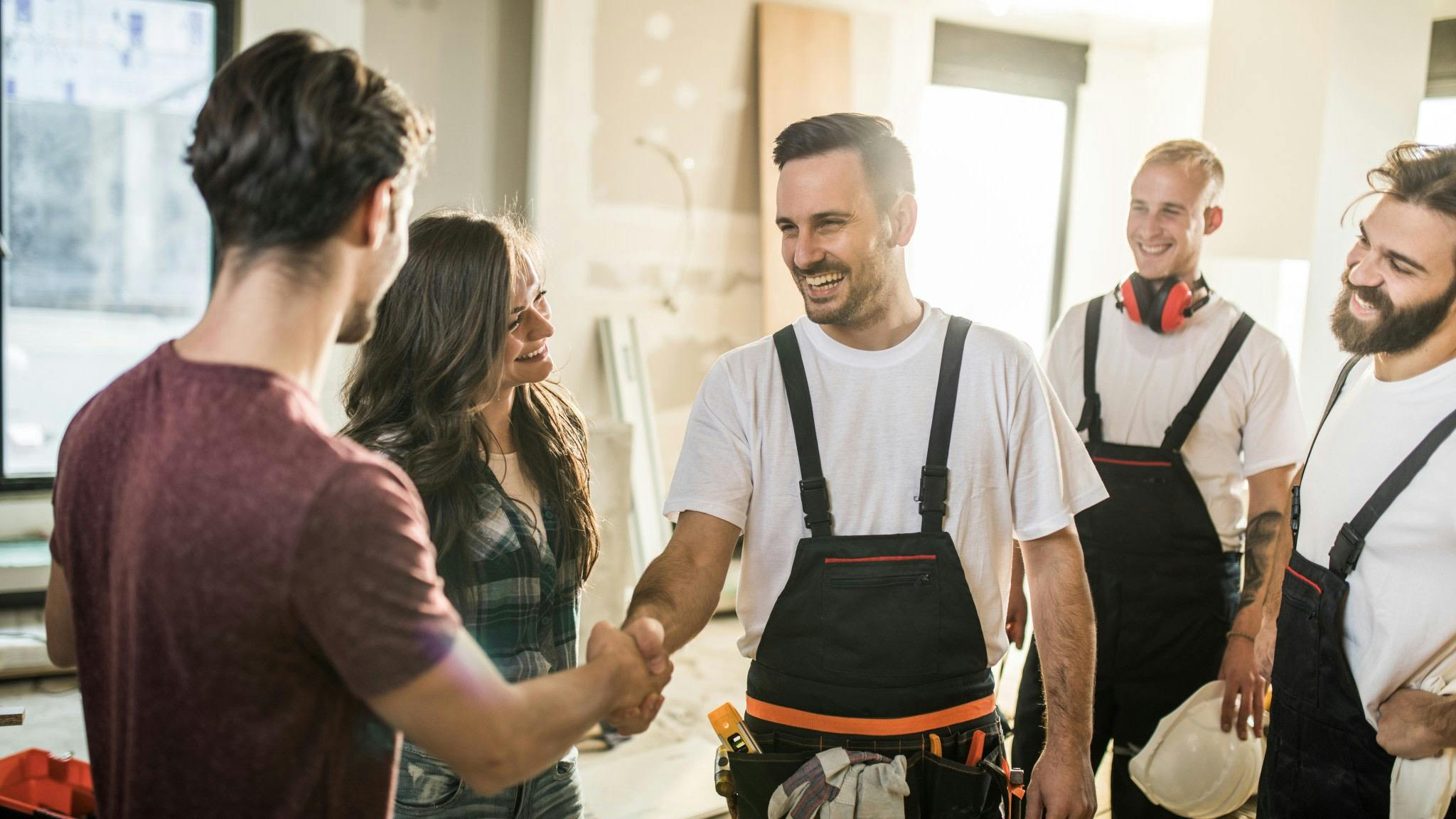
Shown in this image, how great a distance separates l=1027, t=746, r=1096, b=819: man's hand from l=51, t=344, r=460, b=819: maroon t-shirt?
1.09 meters

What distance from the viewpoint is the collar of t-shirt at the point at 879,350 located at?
1.74 m

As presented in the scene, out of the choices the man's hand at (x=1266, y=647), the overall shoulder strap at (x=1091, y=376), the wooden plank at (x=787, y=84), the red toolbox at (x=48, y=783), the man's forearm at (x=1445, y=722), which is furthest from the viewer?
the wooden plank at (x=787, y=84)

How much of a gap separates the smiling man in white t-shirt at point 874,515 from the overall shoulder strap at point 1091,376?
3.16ft

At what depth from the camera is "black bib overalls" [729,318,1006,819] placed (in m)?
1.65

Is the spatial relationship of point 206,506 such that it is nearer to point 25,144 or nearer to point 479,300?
point 479,300

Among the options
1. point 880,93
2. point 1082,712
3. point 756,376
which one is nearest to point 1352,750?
point 1082,712

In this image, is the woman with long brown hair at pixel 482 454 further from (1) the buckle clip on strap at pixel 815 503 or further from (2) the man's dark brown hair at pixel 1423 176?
(2) the man's dark brown hair at pixel 1423 176

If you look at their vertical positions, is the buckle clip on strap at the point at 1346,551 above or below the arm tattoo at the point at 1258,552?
above

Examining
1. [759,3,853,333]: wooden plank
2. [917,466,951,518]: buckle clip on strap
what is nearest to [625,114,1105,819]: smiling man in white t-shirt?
[917,466,951,518]: buckle clip on strap

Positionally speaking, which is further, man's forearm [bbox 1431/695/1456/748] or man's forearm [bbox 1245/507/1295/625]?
man's forearm [bbox 1245/507/1295/625]

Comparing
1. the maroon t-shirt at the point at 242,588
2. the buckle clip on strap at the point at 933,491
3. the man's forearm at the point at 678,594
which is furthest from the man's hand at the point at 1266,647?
the maroon t-shirt at the point at 242,588

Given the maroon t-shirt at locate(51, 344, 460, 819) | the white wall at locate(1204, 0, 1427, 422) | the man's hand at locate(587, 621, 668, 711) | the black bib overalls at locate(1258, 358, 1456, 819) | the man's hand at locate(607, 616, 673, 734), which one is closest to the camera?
the maroon t-shirt at locate(51, 344, 460, 819)

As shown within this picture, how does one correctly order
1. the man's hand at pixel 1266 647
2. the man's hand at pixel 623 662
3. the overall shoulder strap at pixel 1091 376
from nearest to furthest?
the man's hand at pixel 623 662, the man's hand at pixel 1266 647, the overall shoulder strap at pixel 1091 376

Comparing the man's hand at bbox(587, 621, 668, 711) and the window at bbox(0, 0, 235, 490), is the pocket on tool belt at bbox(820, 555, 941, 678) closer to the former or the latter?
the man's hand at bbox(587, 621, 668, 711)
